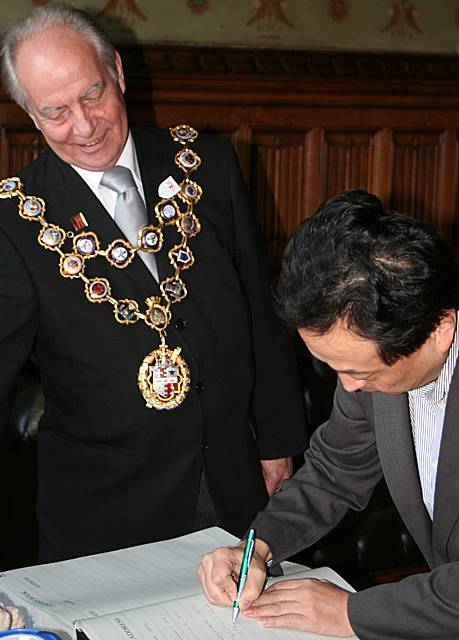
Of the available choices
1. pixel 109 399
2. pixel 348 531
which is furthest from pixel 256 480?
pixel 348 531

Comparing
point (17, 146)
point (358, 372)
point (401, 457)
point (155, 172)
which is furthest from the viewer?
point (17, 146)

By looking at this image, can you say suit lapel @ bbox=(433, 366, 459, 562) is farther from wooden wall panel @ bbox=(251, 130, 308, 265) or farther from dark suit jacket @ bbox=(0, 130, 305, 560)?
wooden wall panel @ bbox=(251, 130, 308, 265)

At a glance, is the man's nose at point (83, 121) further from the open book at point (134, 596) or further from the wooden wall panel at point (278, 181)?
the wooden wall panel at point (278, 181)

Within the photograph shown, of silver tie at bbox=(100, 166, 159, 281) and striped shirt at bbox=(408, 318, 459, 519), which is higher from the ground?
silver tie at bbox=(100, 166, 159, 281)

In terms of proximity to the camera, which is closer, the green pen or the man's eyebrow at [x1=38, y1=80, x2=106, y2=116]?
the green pen

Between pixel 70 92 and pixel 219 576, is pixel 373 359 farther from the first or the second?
pixel 70 92

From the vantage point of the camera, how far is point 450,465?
5.69 ft

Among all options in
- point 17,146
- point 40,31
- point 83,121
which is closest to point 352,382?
point 83,121

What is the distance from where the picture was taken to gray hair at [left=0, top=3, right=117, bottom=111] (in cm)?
219

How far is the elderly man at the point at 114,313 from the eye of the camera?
2.21m

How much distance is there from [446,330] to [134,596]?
0.68 m

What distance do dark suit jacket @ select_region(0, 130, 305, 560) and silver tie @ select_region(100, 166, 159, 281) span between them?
0.03 metres

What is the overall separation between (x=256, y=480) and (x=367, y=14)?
8.54 feet

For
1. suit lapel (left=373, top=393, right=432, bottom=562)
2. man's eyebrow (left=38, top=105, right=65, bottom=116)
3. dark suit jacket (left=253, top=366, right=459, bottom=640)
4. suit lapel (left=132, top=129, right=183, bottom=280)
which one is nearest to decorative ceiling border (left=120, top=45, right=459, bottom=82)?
suit lapel (left=132, top=129, right=183, bottom=280)
